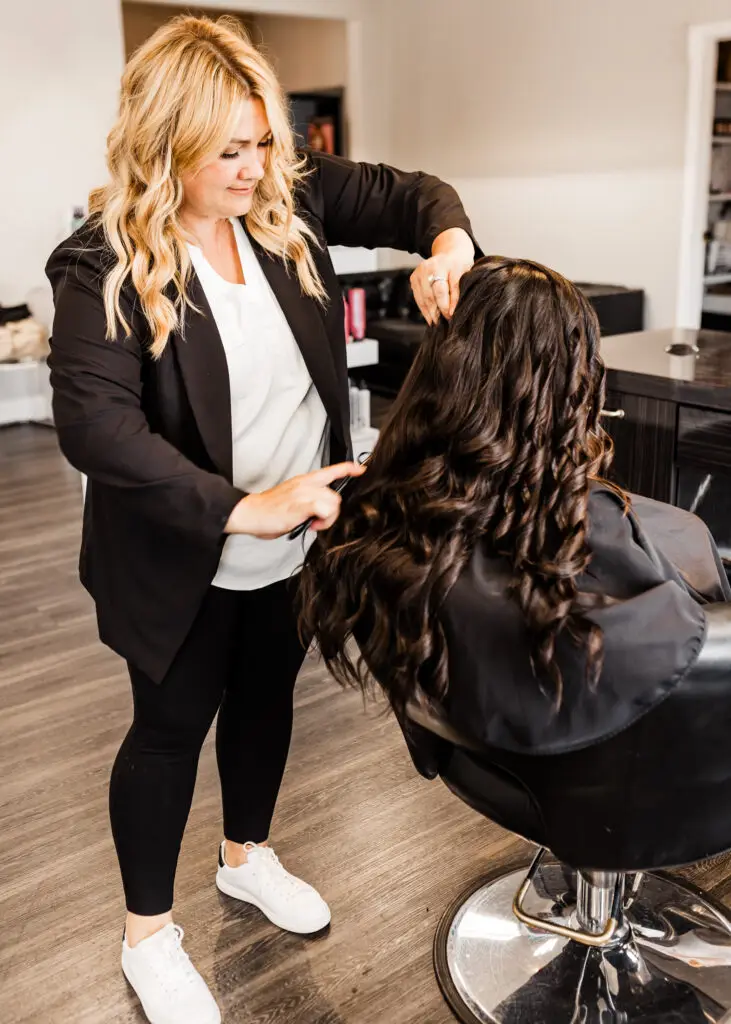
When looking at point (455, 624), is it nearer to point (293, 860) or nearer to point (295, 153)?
point (295, 153)

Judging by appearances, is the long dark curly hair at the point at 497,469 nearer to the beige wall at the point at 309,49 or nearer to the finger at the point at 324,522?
the finger at the point at 324,522

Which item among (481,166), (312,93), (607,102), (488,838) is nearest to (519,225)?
(481,166)

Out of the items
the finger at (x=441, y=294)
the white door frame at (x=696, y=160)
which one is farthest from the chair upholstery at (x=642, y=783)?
the white door frame at (x=696, y=160)

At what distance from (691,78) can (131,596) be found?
202 inches

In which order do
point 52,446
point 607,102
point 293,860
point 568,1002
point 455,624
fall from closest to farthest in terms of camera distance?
point 455,624 < point 568,1002 < point 293,860 < point 52,446 < point 607,102

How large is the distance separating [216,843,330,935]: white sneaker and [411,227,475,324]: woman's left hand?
3.21 feet

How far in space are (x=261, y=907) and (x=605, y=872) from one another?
0.65m

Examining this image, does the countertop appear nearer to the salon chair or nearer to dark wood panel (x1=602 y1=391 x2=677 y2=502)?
dark wood panel (x1=602 y1=391 x2=677 y2=502)

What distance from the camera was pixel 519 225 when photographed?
6598 millimetres

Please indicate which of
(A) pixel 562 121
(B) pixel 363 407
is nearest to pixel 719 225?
(A) pixel 562 121

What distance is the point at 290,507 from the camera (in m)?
1.05

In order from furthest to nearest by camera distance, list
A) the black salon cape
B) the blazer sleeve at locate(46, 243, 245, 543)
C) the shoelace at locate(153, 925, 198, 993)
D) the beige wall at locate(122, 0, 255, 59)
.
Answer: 1. the beige wall at locate(122, 0, 255, 59)
2. the shoelace at locate(153, 925, 198, 993)
3. the blazer sleeve at locate(46, 243, 245, 543)
4. the black salon cape

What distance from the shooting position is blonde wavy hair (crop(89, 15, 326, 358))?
113 cm

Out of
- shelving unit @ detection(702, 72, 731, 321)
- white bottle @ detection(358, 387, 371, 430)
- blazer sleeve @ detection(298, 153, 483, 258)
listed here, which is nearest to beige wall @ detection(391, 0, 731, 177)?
shelving unit @ detection(702, 72, 731, 321)
